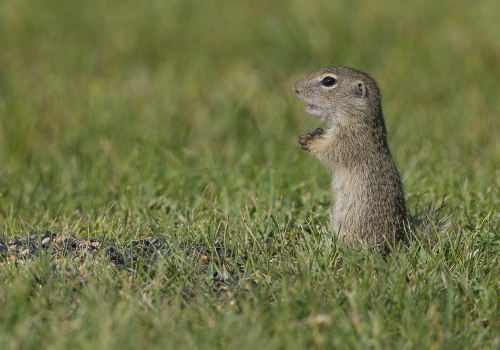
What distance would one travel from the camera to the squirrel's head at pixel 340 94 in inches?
189

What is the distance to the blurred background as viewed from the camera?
5535mm

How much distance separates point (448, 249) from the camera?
4344 mm

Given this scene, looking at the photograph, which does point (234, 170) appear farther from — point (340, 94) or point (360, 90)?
point (360, 90)

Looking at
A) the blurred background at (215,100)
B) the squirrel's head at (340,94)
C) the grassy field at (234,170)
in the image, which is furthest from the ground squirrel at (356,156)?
the blurred background at (215,100)

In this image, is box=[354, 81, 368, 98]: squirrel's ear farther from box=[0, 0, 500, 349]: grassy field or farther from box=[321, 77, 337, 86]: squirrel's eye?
box=[0, 0, 500, 349]: grassy field

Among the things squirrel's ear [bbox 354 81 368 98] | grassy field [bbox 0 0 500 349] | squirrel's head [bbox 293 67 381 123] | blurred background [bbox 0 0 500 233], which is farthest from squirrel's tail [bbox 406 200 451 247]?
squirrel's ear [bbox 354 81 368 98]

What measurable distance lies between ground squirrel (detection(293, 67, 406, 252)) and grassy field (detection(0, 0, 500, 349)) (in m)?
0.20

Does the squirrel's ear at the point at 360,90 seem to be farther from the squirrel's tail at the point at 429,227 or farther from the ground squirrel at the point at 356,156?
the squirrel's tail at the point at 429,227

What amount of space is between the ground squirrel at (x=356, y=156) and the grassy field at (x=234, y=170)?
20 centimetres

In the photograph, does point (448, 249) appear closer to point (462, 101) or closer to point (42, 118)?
point (462, 101)

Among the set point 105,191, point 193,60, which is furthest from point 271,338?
point 193,60

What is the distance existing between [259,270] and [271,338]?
31.0 inches

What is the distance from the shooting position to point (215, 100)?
7914 mm

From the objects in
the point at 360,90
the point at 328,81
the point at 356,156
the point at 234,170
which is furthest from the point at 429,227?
the point at 234,170
